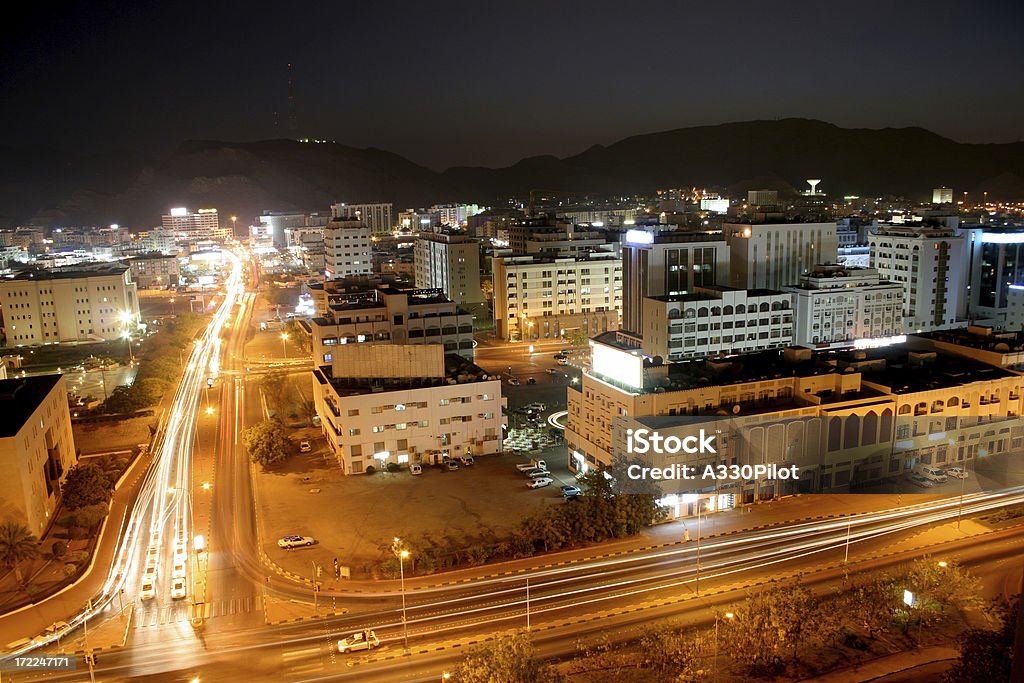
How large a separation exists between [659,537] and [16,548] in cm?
750

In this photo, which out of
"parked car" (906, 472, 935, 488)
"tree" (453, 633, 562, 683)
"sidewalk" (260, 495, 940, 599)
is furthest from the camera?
"parked car" (906, 472, 935, 488)

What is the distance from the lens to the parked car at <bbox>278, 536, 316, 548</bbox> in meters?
9.45

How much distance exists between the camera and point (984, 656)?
19.4 feet

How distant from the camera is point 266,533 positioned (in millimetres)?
9875

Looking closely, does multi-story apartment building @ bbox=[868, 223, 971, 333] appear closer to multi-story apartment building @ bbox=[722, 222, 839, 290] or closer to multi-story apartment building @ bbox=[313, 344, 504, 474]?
multi-story apartment building @ bbox=[722, 222, 839, 290]

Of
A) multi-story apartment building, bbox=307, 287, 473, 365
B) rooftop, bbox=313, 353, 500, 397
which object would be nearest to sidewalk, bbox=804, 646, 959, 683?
rooftop, bbox=313, 353, 500, 397

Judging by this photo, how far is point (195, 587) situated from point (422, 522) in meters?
2.86

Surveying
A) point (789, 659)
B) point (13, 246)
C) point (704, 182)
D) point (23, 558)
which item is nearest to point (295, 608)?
point (23, 558)

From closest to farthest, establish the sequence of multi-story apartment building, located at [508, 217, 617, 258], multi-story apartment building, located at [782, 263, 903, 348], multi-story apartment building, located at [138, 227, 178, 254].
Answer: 1. multi-story apartment building, located at [782, 263, 903, 348]
2. multi-story apartment building, located at [508, 217, 617, 258]
3. multi-story apartment building, located at [138, 227, 178, 254]

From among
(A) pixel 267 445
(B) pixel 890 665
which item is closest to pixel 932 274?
(B) pixel 890 665

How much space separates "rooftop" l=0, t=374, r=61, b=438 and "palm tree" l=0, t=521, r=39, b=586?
1.19 meters

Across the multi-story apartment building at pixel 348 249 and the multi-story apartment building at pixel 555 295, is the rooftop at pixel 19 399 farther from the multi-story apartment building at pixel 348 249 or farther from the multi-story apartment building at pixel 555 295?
the multi-story apartment building at pixel 348 249

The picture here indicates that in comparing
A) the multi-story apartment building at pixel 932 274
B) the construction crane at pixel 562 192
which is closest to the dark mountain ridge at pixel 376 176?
the construction crane at pixel 562 192

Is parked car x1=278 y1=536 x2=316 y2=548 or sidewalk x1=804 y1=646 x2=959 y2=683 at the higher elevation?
parked car x1=278 y1=536 x2=316 y2=548
